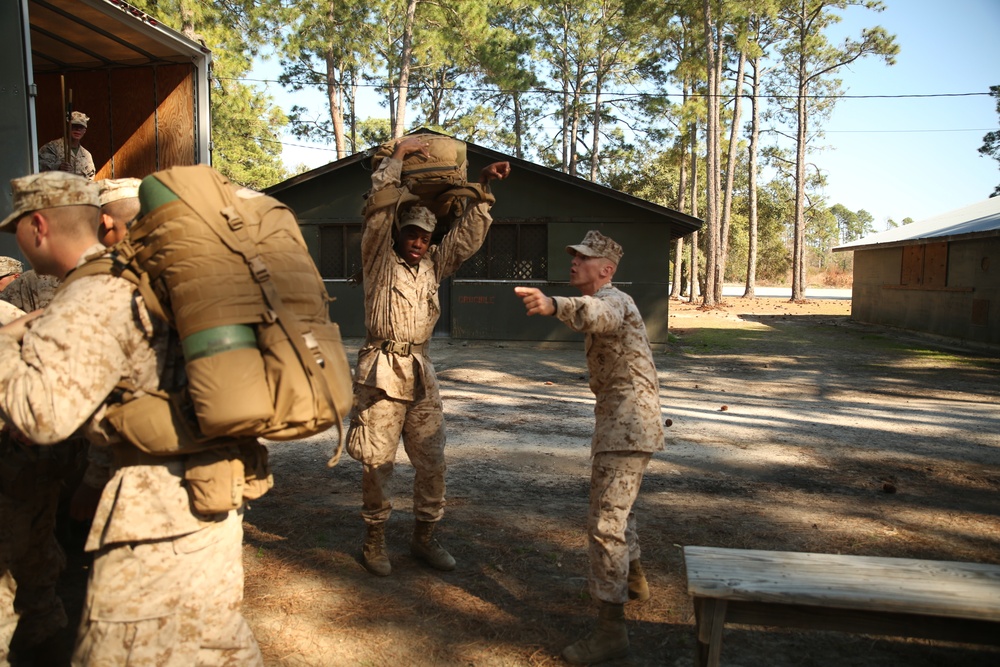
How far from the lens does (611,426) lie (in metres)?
3.31

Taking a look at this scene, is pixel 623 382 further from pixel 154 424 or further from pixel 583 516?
pixel 154 424

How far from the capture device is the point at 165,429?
2035 millimetres

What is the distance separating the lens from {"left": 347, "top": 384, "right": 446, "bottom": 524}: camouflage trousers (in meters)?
3.98

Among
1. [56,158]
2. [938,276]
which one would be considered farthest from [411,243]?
[938,276]

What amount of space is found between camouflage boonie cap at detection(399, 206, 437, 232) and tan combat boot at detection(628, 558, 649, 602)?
7.01 ft

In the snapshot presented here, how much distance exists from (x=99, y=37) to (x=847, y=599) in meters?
6.83

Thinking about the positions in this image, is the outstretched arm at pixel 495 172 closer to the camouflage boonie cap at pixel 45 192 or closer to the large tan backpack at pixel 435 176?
the large tan backpack at pixel 435 176

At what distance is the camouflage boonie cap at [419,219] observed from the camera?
404 centimetres

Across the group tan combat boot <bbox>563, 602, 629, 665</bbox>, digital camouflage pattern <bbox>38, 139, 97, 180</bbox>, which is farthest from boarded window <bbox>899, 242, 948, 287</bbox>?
digital camouflage pattern <bbox>38, 139, 97, 180</bbox>

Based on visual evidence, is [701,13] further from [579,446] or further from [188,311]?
[188,311]

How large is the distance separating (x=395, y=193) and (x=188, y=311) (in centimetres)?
205

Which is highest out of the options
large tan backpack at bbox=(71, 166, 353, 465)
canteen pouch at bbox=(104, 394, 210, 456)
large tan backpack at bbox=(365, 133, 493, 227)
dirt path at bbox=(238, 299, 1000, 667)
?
large tan backpack at bbox=(365, 133, 493, 227)

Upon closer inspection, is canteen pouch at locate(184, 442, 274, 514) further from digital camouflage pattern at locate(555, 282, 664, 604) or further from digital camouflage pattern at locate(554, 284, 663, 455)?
digital camouflage pattern at locate(554, 284, 663, 455)

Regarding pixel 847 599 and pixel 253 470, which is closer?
pixel 253 470
